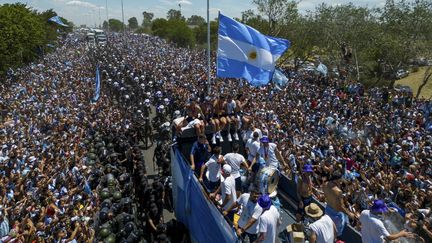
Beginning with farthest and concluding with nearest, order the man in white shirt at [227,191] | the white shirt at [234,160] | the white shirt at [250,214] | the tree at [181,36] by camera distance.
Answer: the tree at [181,36]
the white shirt at [234,160]
the man in white shirt at [227,191]
the white shirt at [250,214]

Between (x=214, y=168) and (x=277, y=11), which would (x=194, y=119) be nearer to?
(x=214, y=168)

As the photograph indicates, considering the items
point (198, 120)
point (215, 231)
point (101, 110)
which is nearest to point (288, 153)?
point (198, 120)

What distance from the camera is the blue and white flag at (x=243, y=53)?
10367 millimetres

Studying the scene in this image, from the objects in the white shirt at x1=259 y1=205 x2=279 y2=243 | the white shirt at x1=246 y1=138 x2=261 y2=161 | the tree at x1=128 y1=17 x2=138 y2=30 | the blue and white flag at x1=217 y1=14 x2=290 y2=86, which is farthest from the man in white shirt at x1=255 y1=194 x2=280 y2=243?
the tree at x1=128 y1=17 x2=138 y2=30

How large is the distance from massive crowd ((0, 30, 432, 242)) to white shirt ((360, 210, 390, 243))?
9.6 inches

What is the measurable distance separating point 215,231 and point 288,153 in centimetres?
615

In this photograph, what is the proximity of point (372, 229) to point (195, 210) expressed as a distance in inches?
120

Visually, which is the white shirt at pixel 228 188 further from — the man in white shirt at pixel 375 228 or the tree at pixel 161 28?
the tree at pixel 161 28

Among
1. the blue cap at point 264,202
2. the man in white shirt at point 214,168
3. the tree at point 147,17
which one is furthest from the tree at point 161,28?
the blue cap at point 264,202

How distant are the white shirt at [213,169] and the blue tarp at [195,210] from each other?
36cm

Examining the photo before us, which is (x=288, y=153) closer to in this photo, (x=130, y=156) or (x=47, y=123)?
(x=130, y=156)

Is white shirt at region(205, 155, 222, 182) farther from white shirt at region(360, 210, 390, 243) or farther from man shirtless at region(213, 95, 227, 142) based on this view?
white shirt at region(360, 210, 390, 243)

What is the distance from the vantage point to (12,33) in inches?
1273

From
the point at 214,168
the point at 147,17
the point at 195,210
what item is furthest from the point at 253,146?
the point at 147,17
